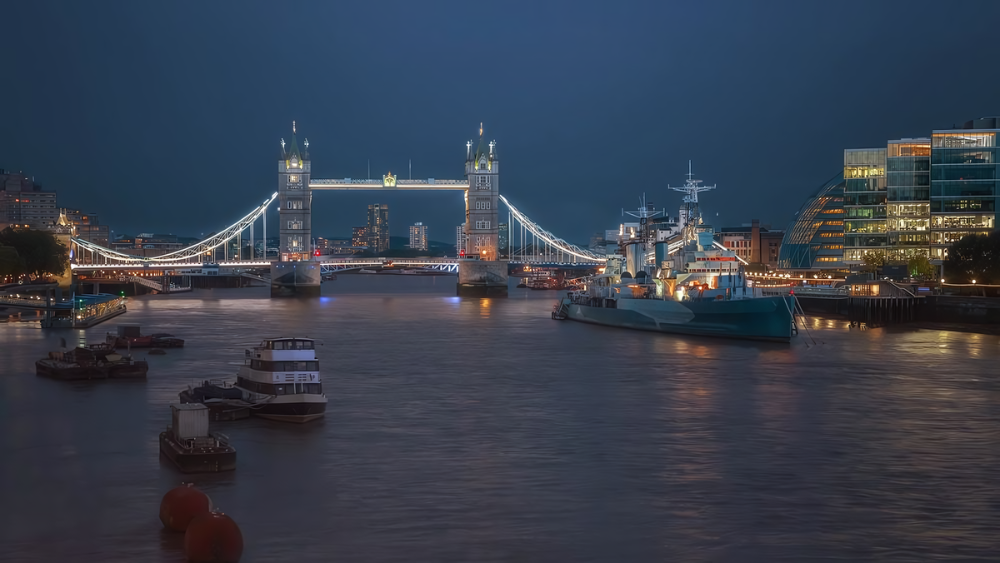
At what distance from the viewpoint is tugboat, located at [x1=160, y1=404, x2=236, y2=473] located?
47.2ft

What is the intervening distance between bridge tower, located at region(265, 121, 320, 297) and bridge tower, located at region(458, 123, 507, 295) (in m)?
11.6

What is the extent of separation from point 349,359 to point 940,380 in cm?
1623

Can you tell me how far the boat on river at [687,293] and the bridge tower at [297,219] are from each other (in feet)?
117

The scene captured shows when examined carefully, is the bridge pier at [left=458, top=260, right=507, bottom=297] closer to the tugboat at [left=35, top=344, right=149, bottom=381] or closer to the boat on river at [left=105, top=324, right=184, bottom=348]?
the boat on river at [left=105, top=324, right=184, bottom=348]

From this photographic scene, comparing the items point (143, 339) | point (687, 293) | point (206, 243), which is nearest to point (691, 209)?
point (687, 293)

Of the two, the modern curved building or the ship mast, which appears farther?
the modern curved building

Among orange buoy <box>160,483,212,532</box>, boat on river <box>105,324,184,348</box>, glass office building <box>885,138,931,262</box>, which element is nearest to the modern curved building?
glass office building <box>885,138,931,262</box>

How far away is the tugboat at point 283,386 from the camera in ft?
60.7

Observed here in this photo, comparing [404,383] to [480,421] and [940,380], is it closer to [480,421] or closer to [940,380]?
[480,421]

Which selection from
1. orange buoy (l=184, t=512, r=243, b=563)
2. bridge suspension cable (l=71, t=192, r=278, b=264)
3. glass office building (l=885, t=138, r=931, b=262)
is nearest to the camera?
orange buoy (l=184, t=512, r=243, b=563)

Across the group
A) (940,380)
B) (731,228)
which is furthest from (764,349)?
(731,228)

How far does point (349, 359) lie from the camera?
3078 centimetres

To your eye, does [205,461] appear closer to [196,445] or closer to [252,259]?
[196,445]

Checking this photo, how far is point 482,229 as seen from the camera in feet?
258
